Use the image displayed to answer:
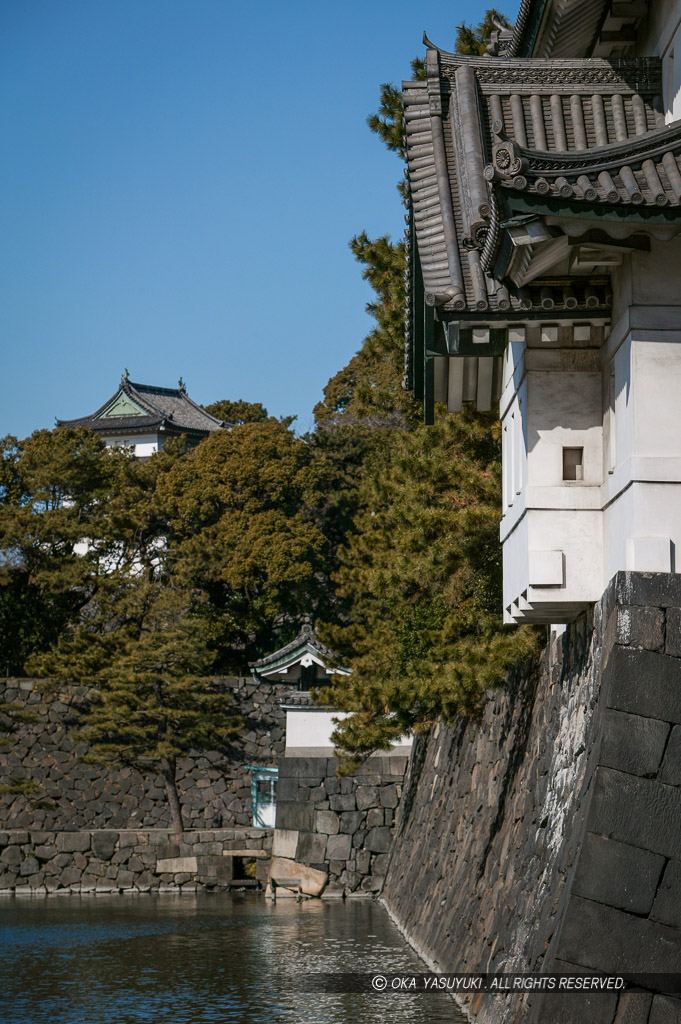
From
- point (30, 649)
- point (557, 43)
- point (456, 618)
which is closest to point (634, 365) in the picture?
point (557, 43)

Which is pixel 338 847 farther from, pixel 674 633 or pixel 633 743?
pixel 674 633

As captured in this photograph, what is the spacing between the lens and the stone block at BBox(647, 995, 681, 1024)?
17.3 ft

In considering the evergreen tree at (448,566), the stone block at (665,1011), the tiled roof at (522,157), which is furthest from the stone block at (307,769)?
the stone block at (665,1011)

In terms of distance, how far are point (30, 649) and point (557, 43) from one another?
23.9 m

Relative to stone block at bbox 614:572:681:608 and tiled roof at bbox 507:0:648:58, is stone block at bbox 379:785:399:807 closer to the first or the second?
tiled roof at bbox 507:0:648:58

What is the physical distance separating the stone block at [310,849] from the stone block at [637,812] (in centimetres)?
1655

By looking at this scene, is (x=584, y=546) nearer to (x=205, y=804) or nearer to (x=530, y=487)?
(x=530, y=487)

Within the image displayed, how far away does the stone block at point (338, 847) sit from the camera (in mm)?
21312

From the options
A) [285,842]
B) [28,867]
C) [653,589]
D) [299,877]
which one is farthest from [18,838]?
[653,589]

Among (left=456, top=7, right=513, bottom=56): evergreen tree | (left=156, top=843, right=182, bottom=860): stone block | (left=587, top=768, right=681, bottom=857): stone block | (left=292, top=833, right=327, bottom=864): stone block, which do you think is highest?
(left=456, top=7, right=513, bottom=56): evergreen tree

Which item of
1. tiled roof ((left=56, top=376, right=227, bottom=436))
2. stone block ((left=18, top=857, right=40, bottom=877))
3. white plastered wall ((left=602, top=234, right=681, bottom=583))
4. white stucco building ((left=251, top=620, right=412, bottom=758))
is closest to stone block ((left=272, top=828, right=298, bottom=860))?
white stucco building ((left=251, top=620, right=412, bottom=758))

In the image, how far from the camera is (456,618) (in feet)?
36.2

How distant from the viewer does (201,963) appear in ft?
43.2

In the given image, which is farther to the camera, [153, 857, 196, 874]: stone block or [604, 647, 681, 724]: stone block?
[153, 857, 196, 874]: stone block
